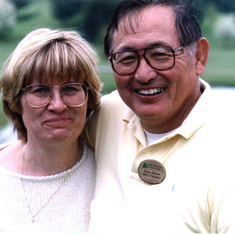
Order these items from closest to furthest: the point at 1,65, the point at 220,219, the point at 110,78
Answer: the point at 220,219 → the point at 1,65 → the point at 110,78

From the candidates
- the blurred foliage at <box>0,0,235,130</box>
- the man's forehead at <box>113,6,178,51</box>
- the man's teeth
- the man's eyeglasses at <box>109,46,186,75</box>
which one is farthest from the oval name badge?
the blurred foliage at <box>0,0,235,130</box>

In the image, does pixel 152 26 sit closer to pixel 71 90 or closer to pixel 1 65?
pixel 71 90

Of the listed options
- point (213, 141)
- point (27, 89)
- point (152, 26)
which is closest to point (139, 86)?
point (152, 26)

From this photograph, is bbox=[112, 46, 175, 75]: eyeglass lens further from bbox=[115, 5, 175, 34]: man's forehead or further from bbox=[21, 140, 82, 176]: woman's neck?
bbox=[21, 140, 82, 176]: woman's neck

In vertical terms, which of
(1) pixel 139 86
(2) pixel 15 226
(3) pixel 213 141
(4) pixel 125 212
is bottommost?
(2) pixel 15 226

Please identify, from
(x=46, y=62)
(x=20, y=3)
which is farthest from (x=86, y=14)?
(x=46, y=62)

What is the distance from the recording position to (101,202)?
197cm

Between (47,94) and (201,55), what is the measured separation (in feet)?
2.65

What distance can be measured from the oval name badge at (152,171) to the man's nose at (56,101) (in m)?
0.51

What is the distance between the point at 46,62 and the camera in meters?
1.93

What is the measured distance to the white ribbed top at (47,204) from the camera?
2.00m

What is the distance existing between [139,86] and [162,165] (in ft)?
1.28

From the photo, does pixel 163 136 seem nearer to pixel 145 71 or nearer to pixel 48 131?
pixel 145 71

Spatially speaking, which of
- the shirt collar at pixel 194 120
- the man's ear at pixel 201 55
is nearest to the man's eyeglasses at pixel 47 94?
the shirt collar at pixel 194 120
